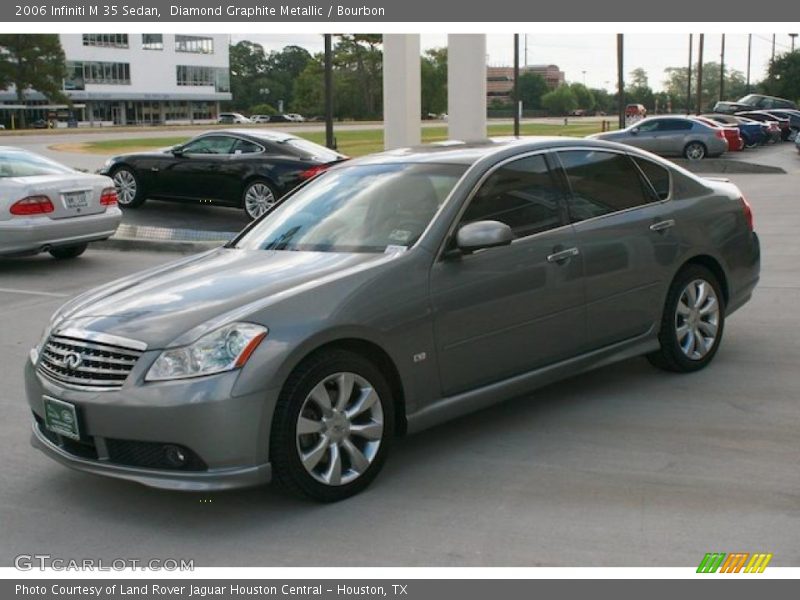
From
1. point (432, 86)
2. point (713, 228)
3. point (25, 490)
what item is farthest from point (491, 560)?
point (432, 86)

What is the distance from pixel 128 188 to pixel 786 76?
74468 mm

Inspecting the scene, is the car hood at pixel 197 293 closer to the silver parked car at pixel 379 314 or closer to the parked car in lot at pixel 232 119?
the silver parked car at pixel 379 314

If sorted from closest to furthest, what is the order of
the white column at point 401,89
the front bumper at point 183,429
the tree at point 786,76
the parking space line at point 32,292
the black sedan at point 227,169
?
1. the front bumper at point 183,429
2. the parking space line at point 32,292
3. the black sedan at point 227,169
4. the white column at point 401,89
5. the tree at point 786,76

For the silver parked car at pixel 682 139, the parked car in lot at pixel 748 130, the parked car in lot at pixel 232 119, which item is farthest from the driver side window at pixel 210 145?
the parked car in lot at pixel 232 119

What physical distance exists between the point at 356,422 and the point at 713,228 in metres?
3.21

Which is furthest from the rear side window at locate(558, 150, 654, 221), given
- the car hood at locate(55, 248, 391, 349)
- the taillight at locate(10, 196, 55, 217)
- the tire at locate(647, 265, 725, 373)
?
the taillight at locate(10, 196, 55, 217)

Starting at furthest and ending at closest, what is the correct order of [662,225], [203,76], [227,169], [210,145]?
1. [203,76]
2. [210,145]
3. [227,169]
4. [662,225]

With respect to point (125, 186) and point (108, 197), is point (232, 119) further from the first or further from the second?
point (108, 197)

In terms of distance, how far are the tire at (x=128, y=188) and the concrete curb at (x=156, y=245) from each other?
3.46 meters

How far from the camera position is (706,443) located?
18.0 feet

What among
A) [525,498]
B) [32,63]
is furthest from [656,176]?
[32,63]

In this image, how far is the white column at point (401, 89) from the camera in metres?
21.6

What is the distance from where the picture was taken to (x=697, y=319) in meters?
6.75

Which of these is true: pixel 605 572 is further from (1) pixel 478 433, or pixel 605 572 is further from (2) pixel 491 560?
(1) pixel 478 433
